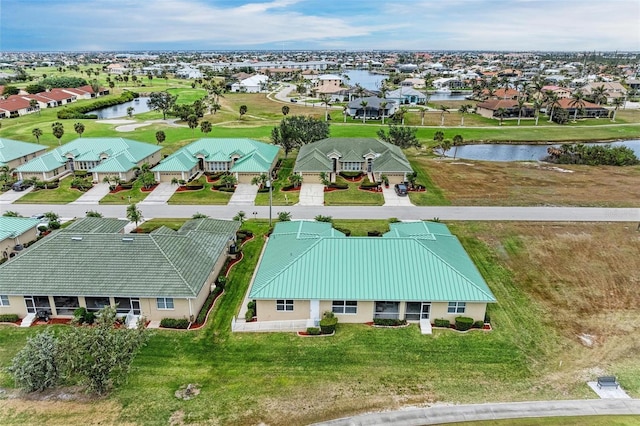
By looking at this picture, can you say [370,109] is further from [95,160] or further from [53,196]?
[53,196]

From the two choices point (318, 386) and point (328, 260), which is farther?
point (328, 260)

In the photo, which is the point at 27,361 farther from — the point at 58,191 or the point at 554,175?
the point at 554,175

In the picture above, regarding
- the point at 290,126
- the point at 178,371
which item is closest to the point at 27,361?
the point at 178,371

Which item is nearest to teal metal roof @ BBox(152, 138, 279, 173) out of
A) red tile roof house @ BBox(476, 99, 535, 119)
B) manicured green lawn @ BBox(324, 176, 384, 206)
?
manicured green lawn @ BBox(324, 176, 384, 206)

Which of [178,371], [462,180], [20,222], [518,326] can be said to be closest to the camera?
[178,371]

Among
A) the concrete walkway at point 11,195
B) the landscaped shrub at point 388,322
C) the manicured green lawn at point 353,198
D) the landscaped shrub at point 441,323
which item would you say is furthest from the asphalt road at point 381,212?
the landscaped shrub at point 388,322

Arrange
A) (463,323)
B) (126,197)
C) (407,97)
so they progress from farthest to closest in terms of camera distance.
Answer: (407,97) → (126,197) → (463,323)

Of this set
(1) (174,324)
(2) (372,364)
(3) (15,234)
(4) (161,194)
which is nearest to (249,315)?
(1) (174,324)
